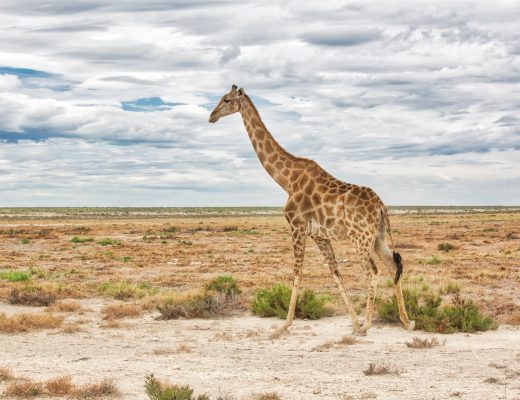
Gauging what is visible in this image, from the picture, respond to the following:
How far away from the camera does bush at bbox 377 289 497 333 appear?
42.7 ft

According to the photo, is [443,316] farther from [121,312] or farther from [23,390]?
[23,390]

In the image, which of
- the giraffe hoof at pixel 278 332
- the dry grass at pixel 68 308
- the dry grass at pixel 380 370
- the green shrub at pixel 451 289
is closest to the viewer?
the dry grass at pixel 380 370

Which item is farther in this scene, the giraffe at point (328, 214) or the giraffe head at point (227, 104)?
the giraffe head at point (227, 104)

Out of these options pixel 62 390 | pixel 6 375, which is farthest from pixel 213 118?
pixel 62 390

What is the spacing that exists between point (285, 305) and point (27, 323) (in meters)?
5.54

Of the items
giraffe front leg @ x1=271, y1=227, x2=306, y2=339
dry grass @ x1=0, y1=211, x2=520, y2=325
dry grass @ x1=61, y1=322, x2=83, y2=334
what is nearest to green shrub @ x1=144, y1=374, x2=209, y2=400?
giraffe front leg @ x1=271, y1=227, x2=306, y2=339

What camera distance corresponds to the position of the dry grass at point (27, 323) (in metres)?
13.3

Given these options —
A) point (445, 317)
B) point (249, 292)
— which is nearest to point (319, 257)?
point (249, 292)

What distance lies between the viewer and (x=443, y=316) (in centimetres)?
1343

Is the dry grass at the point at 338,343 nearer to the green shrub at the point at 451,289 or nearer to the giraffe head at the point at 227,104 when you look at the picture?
the giraffe head at the point at 227,104

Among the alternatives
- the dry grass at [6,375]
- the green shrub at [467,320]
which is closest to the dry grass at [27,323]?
the dry grass at [6,375]

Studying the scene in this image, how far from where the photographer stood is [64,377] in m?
9.26

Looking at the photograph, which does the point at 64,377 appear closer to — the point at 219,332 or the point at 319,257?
the point at 219,332

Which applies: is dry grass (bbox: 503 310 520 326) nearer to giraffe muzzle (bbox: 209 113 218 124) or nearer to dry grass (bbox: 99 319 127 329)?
giraffe muzzle (bbox: 209 113 218 124)
